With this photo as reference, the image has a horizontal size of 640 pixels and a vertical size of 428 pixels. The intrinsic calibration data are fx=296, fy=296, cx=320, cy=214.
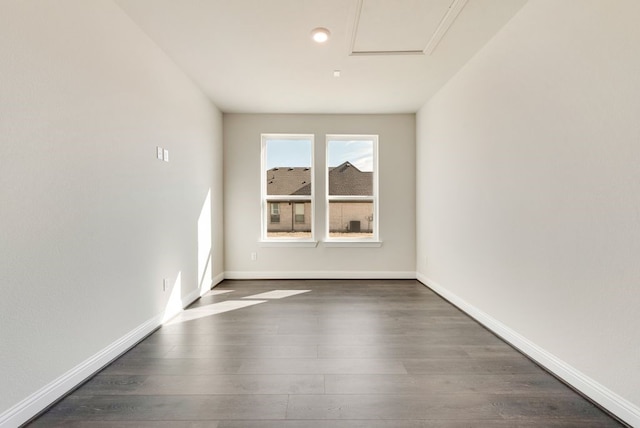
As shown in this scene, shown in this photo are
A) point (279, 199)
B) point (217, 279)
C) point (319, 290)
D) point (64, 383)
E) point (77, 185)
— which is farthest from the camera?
point (279, 199)

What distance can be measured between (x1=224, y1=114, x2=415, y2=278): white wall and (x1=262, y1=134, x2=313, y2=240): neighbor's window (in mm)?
153

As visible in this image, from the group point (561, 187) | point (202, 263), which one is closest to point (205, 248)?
point (202, 263)

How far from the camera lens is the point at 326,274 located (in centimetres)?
462

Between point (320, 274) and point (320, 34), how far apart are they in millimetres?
3258

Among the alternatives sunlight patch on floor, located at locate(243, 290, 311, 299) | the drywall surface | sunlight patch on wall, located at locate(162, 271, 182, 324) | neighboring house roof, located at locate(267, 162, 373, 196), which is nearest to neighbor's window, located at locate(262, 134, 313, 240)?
neighboring house roof, located at locate(267, 162, 373, 196)

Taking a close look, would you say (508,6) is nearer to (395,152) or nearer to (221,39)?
(221,39)

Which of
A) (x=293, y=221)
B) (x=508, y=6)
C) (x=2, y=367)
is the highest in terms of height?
(x=508, y=6)

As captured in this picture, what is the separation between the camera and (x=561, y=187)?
186cm

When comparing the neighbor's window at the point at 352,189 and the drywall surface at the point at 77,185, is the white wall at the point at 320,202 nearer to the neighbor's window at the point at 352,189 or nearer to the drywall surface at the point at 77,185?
the neighbor's window at the point at 352,189

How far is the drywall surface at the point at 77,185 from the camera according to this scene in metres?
1.44

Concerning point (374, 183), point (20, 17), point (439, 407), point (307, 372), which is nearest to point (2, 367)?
point (307, 372)

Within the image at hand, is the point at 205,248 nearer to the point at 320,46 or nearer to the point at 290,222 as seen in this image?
the point at 290,222

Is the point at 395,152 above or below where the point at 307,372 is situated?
above

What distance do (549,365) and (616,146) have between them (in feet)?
4.59
